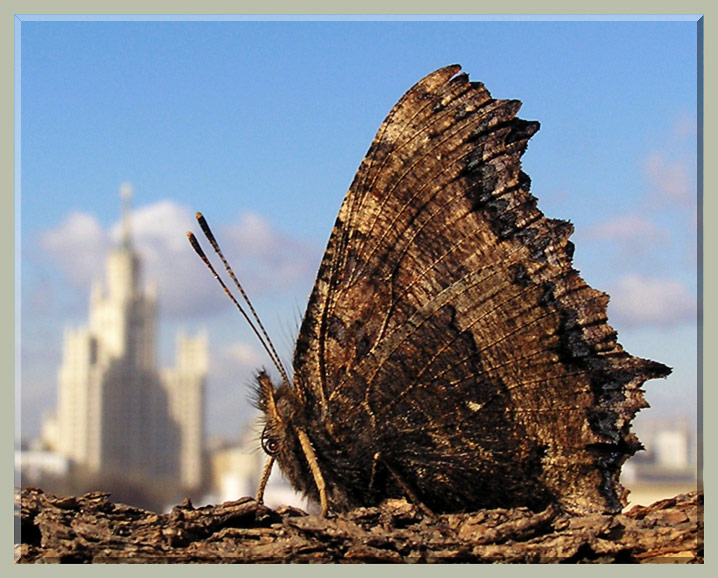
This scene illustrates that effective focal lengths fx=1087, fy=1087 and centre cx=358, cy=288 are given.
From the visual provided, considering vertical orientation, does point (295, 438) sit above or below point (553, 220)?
below

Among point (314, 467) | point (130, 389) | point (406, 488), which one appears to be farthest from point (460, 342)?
point (130, 389)

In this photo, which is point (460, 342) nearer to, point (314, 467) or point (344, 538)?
point (314, 467)

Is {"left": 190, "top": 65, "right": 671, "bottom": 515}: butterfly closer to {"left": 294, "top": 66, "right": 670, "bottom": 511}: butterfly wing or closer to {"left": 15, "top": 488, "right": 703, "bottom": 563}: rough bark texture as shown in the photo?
{"left": 294, "top": 66, "right": 670, "bottom": 511}: butterfly wing

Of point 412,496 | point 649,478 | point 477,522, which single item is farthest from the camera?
point 649,478

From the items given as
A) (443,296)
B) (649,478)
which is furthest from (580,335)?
(649,478)

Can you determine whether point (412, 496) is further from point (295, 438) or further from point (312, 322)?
point (312, 322)

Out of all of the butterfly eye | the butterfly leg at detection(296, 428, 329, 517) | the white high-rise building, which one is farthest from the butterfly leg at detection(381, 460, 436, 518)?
the white high-rise building

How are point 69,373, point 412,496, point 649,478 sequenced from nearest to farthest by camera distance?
point 412,496
point 649,478
point 69,373
